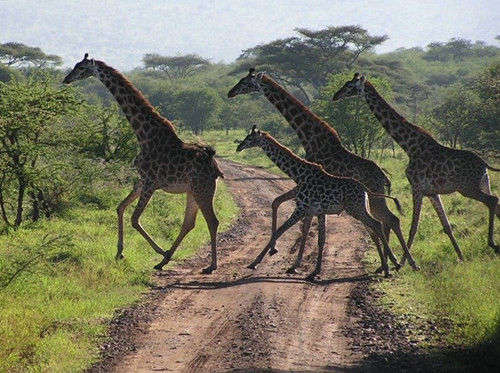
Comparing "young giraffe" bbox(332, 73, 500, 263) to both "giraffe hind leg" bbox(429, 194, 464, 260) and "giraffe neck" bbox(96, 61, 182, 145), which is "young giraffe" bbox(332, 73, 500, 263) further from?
"giraffe neck" bbox(96, 61, 182, 145)

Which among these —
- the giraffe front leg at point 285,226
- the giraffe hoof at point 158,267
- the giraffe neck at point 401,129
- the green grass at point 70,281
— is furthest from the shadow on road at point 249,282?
the giraffe neck at point 401,129

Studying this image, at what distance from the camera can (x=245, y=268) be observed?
12594mm

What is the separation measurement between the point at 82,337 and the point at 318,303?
3.47m

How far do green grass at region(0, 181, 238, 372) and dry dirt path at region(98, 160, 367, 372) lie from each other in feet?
1.58

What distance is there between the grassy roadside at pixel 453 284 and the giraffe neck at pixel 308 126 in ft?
7.67

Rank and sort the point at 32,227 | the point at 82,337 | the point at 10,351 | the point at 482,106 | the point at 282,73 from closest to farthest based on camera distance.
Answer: the point at 10,351, the point at 82,337, the point at 32,227, the point at 482,106, the point at 282,73

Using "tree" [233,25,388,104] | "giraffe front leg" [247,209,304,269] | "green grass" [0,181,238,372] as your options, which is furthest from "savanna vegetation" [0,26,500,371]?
"tree" [233,25,388,104]

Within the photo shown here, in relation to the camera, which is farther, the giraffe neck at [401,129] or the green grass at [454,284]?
the giraffe neck at [401,129]

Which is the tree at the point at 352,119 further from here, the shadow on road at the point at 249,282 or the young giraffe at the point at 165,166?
the shadow on road at the point at 249,282

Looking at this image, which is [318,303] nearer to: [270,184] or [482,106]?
[270,184]

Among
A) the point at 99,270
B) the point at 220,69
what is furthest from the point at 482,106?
the point at 220,69

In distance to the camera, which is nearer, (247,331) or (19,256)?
(247,331)

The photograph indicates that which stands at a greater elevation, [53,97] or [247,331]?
[53,97]

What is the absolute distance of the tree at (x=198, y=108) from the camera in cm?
5619
